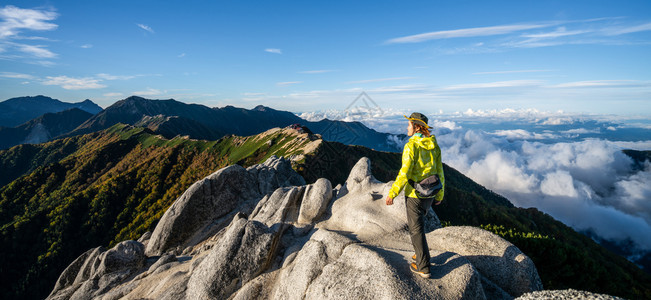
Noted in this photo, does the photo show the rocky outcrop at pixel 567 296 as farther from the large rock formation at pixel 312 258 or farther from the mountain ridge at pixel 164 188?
the mountain ridge at pixel 164 188

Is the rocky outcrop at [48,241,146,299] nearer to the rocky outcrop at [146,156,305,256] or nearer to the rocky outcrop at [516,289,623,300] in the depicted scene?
the rocky outcrop at [146,156,305,256]

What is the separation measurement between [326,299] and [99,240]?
117 meters

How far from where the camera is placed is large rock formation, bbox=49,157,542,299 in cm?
998

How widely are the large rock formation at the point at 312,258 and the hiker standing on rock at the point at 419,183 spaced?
109 centimetres

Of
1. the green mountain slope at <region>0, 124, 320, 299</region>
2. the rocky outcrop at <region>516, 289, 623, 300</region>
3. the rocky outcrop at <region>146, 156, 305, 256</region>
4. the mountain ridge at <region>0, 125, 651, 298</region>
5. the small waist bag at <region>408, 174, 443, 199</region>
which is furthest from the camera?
the mountain ridge at <region>0, 125, 651, 298</region>

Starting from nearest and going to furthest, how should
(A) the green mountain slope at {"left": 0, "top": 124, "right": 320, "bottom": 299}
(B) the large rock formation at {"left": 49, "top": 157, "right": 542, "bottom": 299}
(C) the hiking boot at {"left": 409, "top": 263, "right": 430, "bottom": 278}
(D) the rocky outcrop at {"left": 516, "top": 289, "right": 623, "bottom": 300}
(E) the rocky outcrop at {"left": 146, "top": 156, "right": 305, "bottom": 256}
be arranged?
(D) the rocky outcrop at {"left": 516, "top": 289, "right": 623, "bottom": 300} → (C) the hiking boot at {"left": 409, "top": 263, "right": 430, "bottom": 278} → (B) the large rock formation at {"left": 49, "top": 157, "right": 542, "bottom": 299} → (E) the rocky outcrop at {"left": 146, "top": 156, "right": 305, "bottom": 256} → (A) the green mountain slope at {"left": 0, "top": 124, "right": 320, "bottom": 299}

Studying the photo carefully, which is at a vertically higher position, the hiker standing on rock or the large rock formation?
the hiker standing on rock

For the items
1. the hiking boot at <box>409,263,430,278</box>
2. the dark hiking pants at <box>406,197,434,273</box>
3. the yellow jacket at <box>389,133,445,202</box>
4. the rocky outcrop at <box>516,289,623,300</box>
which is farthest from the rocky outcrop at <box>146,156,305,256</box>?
the rocky outcrop at <box>516,289,623,300</box>

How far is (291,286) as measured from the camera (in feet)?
40.9

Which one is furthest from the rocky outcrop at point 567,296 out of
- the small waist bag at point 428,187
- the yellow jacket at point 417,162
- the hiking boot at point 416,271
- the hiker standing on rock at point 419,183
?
the yellow jacket at point 417,162

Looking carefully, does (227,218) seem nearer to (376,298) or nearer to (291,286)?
(291,286)

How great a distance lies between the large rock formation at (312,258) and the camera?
9984 millimetres

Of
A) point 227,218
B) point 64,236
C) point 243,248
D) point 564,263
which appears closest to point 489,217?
point 564,263

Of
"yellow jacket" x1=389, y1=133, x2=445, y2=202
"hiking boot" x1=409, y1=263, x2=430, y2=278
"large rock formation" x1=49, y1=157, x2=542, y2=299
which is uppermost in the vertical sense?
"yellow jacket" x1=389, y1=133, x2=445, y2=202
